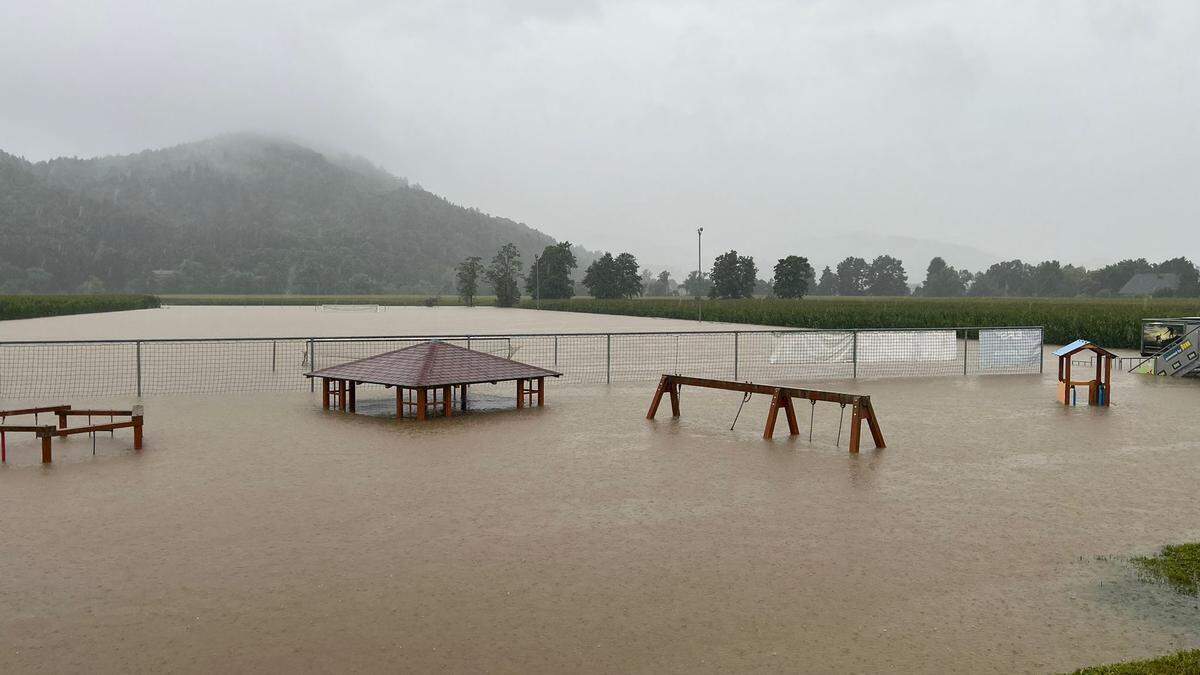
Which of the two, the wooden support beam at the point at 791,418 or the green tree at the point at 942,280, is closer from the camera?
the wooden support beam at the point at 791,418

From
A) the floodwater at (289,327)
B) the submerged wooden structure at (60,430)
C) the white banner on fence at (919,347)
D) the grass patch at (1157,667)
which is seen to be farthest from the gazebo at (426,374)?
the floodwater at (289,327)

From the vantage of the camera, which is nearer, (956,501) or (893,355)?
(956,501)

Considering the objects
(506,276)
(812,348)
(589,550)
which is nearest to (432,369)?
(589,550)

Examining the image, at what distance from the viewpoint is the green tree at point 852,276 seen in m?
196

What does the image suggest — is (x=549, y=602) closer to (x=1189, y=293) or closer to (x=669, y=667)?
(x=669, y=667)

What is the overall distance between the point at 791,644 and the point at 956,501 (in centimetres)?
423

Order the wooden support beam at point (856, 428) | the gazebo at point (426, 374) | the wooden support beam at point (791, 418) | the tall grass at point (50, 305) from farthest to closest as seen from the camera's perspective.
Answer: the tall grass at point (50, 305)
the gazebo at point (426, 374)
the wooden support beam at point (791, 418)
the wooden support beam at point (856, 428)

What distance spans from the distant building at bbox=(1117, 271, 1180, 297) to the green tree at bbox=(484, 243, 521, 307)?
86.3 metres

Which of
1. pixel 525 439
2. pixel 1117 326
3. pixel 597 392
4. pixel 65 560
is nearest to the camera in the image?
pixel 65 560

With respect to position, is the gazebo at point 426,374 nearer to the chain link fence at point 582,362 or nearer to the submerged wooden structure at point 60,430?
the chain link fence at point 582,362

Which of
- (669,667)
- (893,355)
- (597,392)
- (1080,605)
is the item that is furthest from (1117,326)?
(669,667)

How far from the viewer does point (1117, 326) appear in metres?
34.1

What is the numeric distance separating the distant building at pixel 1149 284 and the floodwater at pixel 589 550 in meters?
133

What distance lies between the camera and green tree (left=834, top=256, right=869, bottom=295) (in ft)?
643
